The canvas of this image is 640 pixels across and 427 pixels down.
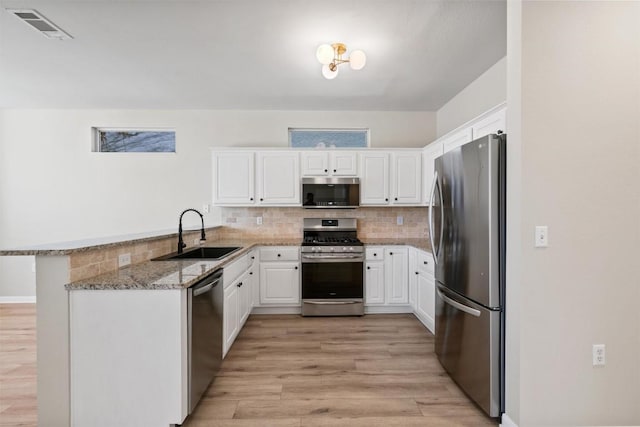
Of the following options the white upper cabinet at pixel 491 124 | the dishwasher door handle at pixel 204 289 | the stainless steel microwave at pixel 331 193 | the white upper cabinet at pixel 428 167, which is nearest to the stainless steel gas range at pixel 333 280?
the stainless steel microwave at pixel 331 193

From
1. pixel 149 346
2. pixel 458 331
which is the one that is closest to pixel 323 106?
pixel 458 331

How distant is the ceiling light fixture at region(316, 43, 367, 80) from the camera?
2279mm

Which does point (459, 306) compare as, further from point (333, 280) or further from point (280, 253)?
point (280, 253)

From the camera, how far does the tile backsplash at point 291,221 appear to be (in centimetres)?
423

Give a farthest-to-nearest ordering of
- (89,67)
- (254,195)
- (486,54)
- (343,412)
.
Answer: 1. (254,195)
2. (89,67)
3. (486,54)
4. (343,412)

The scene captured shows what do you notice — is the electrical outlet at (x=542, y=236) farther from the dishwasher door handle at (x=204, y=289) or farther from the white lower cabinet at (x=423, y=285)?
the dishwasher door handle at (x=204, y=289)

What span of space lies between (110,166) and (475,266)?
15.5 ft

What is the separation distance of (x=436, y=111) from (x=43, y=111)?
560 centimetres

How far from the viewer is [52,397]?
162 cm

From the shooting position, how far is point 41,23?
2264 millimetres

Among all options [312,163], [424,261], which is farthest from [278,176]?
[424,261]

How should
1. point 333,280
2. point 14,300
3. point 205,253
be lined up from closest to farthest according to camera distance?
point 205,253 → point 333,280 → point 14,300

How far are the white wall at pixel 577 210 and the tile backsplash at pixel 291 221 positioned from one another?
8.49ft

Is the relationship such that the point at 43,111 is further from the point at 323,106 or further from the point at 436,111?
the point at 436,111
